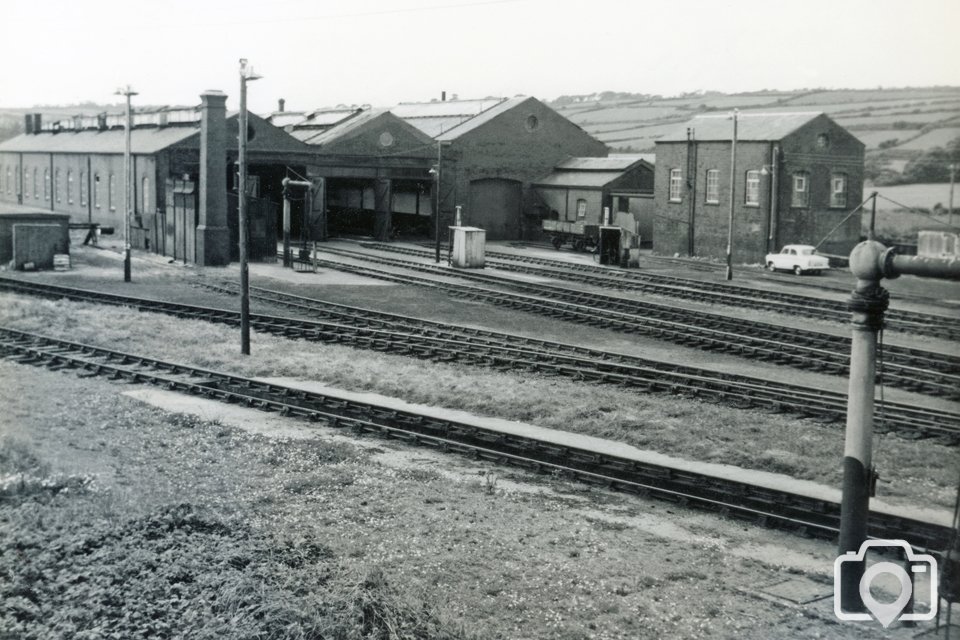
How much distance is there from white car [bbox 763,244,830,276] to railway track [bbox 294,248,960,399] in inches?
459

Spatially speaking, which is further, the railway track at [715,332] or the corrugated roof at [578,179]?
the corrugated roof at [578,179]

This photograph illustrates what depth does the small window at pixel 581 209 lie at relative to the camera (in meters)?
50.6

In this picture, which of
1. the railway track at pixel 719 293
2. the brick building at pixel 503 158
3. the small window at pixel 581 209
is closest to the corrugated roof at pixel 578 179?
the small window at pixel 581 209

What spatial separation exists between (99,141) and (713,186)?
3252 cm

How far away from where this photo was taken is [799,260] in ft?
123

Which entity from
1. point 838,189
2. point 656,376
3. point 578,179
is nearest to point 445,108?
point 578,179

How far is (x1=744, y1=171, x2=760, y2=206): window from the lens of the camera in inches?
1629

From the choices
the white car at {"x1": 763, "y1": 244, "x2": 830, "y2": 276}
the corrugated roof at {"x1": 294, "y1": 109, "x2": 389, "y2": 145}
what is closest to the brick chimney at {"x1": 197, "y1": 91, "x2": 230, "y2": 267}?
the corrugated roof at {"x1": 294, "y1": 109, "x2": 389, "y2": 145}

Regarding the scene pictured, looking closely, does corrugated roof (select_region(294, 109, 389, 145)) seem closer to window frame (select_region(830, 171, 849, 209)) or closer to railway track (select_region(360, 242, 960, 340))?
railway track (select_region(360, 242, 960, 340))

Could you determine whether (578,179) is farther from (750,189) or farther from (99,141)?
(99,141)

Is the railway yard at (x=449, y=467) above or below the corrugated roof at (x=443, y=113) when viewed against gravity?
below

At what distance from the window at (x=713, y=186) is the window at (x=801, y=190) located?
3625mm

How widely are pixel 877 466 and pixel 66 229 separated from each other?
104ft

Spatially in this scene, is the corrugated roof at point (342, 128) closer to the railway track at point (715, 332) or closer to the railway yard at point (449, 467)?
the railway track at point (715, 332)
